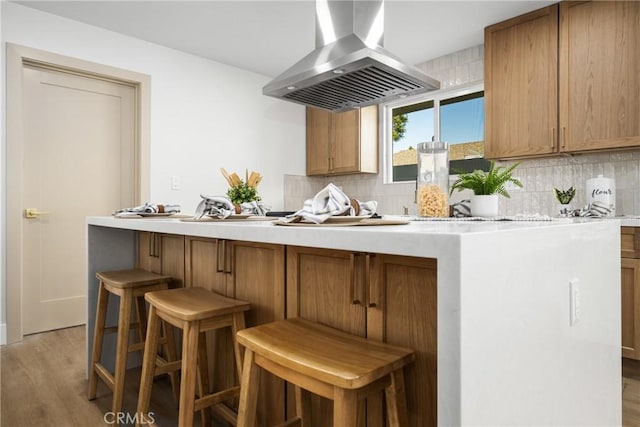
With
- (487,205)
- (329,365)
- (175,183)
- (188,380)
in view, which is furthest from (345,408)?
(175,183)

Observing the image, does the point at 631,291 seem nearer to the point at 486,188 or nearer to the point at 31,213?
the point at 486,188

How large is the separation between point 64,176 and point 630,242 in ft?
13.3

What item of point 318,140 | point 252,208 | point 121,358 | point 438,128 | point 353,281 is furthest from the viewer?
point 318,140

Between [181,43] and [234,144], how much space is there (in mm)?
1072

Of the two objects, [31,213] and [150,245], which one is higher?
[31,213]

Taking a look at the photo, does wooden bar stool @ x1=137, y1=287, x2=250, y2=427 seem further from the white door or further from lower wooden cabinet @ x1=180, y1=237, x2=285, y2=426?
the white door

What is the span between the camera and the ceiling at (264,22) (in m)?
2.94

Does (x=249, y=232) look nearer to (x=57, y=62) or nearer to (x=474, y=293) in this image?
(x=474, y=293)

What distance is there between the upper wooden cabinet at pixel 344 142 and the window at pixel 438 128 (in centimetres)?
19

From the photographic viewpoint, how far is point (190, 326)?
1291mm

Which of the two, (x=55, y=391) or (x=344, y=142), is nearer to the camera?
(x=55, y=391)

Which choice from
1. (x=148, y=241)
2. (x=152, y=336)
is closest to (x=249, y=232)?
(x=152, y=336)

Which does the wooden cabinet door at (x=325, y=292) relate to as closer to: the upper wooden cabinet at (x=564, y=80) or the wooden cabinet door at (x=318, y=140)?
the upper wooden cabinet at (x=564, y=80)

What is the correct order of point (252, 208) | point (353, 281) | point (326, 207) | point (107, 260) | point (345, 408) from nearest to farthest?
point (345, 408) → point (353, 281) → point (326, 207) → point (252, 208) → point (107, 260)
